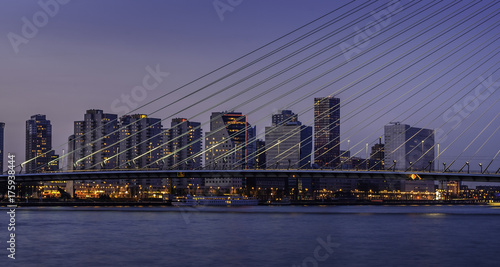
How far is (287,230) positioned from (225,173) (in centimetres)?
1554

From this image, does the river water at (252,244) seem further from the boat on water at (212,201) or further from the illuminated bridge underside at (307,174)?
the boat on water at (212,201)

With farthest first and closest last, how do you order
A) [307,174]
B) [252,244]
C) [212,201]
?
1. [212,201]
2. [307,174]
3. [252,244]

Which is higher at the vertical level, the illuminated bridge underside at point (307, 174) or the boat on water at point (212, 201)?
the illuminated bridge underside at point (307, 174)

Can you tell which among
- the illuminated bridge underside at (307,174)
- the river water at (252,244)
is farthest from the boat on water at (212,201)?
the river water at (252,244)

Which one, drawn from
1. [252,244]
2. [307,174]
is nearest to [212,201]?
[307,174]

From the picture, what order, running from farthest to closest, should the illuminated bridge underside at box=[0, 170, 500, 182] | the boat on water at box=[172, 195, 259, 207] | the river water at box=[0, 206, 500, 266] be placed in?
the boat on water at box=[172, 195, 259, 207], the illuminated bridge underside at box=[0, 170, 500, 182], the river water at box=[0, 206, 500, 266]

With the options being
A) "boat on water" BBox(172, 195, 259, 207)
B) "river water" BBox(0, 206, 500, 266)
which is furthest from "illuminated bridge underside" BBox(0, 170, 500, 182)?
"boat on water" BBox(172, 195, 259, 207)

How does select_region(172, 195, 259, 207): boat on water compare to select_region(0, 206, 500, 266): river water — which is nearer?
select_region(0, 206, 500, 266): river water

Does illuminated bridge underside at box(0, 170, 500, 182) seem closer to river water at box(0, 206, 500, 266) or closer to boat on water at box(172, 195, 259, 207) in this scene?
river water at box(0, 206, 500, 266)

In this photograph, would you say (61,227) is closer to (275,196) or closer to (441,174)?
(441,174)

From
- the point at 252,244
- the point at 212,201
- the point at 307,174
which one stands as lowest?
the point at 252,244

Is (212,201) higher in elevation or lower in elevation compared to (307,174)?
lower

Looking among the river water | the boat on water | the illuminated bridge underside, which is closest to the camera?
the river water

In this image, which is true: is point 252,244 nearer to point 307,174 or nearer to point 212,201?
point 307,174
